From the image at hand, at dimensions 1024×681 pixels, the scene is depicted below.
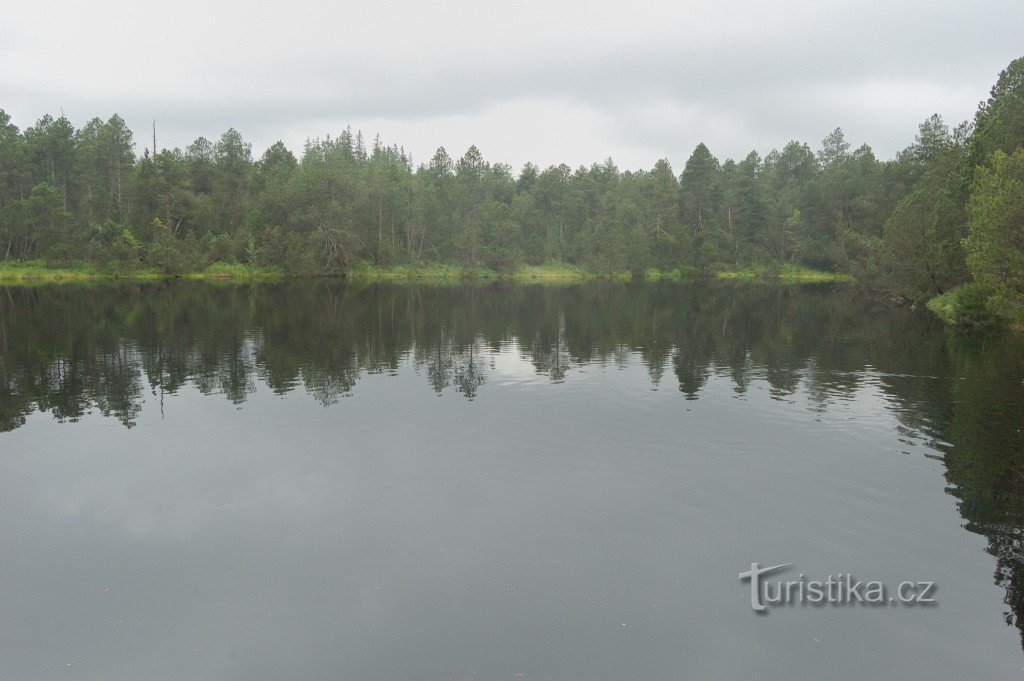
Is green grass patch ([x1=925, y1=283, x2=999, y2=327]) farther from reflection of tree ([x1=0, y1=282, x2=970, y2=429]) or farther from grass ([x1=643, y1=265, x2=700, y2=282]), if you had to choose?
grass ([x1=643, y1=265, x2=700, y2=282])

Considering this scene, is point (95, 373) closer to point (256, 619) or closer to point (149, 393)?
point (149, 393)

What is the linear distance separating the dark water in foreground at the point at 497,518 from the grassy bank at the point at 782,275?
379 feet

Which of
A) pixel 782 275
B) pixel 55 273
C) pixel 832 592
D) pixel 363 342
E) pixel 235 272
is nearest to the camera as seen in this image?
pixel 832 592

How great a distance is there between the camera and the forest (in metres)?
109

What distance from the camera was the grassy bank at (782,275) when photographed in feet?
468

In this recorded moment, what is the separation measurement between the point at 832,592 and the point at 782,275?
149 m

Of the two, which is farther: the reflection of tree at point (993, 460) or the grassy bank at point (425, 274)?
the grassy bank at point (425, 274)

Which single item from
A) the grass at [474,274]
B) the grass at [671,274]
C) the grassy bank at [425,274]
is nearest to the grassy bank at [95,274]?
the grassy bank at [425,274]

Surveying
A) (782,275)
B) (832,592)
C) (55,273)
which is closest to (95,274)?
(55,273)

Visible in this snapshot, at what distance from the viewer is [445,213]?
150 metres

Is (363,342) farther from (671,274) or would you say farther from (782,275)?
(782,275)

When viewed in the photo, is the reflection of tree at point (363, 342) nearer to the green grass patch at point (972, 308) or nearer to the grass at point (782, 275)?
the green grass patch at point (972, 308)

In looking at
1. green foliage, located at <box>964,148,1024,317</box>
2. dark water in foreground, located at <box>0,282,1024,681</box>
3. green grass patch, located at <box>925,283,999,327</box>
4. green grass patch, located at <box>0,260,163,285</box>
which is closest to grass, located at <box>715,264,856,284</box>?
green grass patch, located at <box>925,283,999,327</box>

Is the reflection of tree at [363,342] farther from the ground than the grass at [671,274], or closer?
closer
